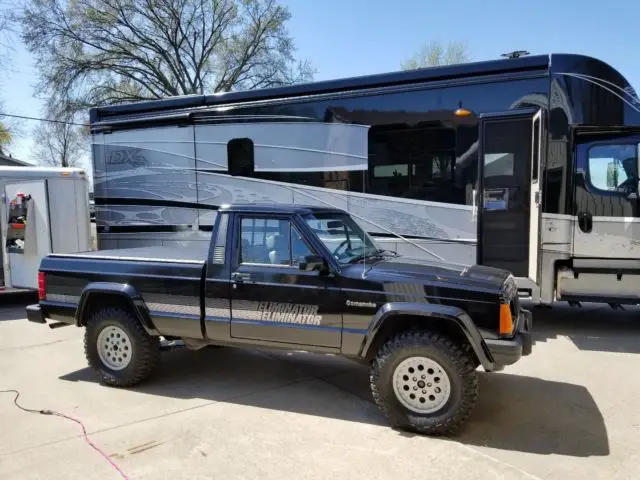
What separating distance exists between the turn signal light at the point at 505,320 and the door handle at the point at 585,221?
11.0 ft

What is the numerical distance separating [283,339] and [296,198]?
3.56 metres

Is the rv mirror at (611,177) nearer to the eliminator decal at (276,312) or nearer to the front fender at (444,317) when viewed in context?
the front fender at (444,317)

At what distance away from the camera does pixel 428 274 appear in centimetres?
423

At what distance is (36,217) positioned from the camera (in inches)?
362

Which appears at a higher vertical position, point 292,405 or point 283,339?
point 283,339

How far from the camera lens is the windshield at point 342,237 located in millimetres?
4586

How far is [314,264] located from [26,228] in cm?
704

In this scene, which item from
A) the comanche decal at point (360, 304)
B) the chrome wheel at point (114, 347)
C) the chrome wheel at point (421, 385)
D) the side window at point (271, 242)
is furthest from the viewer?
the chrome wheel at point (114, 347)

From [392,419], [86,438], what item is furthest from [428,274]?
[86,438]

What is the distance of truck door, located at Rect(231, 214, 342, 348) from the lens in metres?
4.39

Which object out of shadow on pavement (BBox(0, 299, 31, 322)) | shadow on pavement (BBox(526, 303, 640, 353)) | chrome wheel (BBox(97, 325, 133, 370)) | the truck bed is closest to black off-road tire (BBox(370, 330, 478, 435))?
the truck bed

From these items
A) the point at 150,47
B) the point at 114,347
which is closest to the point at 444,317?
the point at 114,347

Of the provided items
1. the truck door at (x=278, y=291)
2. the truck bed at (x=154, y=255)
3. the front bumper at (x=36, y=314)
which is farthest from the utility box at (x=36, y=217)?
the truck door at (x=278, y=291)

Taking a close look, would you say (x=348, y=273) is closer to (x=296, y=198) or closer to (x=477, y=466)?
(x=477, y=466)
